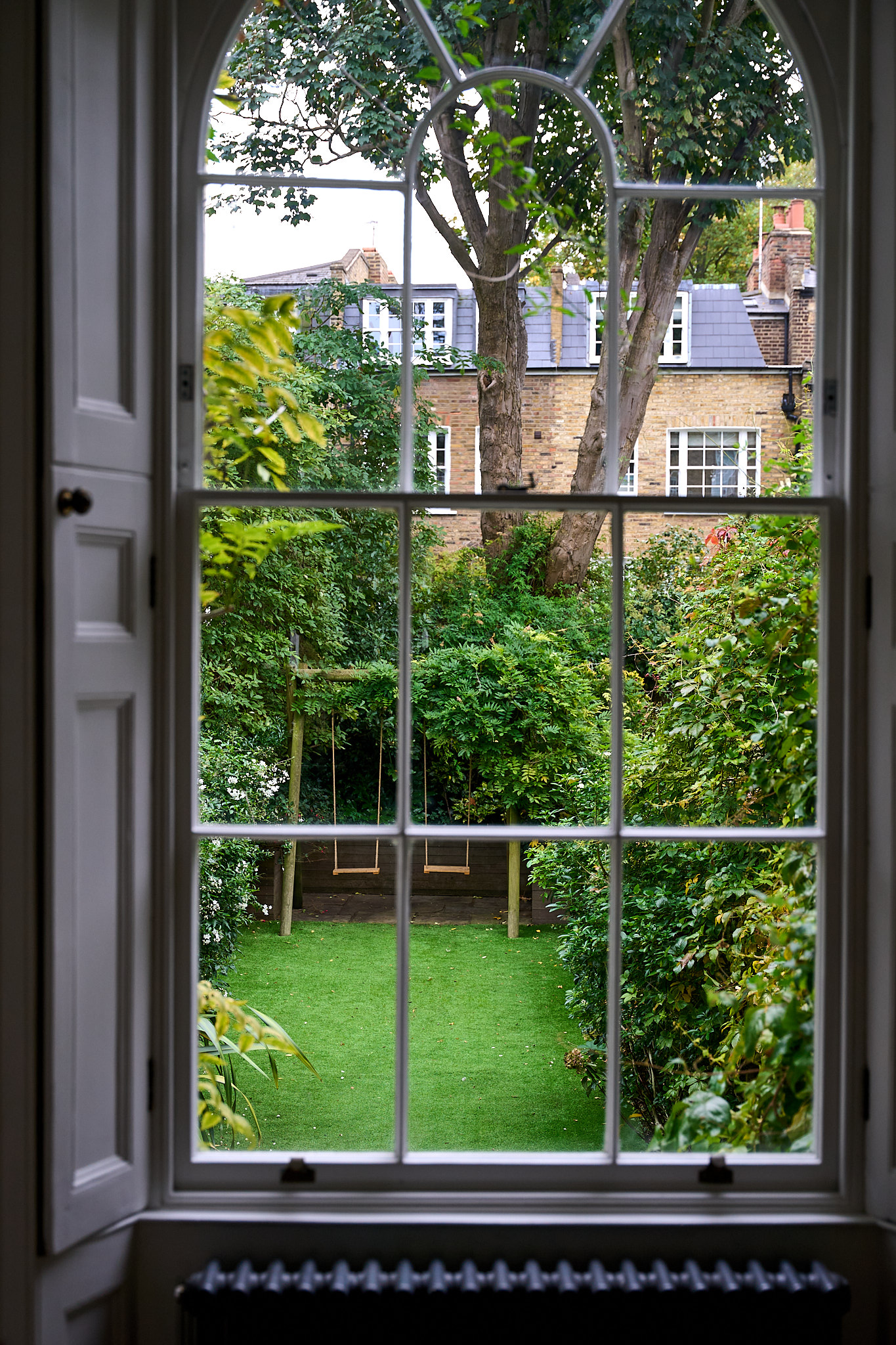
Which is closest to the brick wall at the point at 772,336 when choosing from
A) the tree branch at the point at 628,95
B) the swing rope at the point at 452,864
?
the tree branch at the point at 628,95

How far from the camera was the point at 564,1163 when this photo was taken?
1467 millimetres

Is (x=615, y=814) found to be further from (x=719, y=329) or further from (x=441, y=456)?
(x=441, y=456)

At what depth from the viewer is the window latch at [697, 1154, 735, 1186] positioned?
1.47 meters

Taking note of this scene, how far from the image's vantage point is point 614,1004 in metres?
1.45

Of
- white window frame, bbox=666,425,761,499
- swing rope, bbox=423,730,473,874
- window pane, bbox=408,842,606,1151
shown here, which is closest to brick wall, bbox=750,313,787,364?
white window frame, bbox=666,425,761,499

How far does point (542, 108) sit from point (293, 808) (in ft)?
15.1

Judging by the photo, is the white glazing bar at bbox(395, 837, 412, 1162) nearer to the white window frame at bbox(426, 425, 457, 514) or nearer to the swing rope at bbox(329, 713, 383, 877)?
the white window frame at bbox(426, 425, 457, 514)

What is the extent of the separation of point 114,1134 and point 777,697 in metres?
2.30

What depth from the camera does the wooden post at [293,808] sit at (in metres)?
5.75

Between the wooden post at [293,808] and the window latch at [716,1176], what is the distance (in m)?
4.18

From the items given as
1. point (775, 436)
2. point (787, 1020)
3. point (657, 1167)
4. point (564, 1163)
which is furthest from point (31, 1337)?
point (775, 436)

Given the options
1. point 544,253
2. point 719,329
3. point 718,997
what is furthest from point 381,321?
point 718,997

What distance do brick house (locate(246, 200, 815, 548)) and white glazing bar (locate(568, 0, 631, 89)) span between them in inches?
13.2

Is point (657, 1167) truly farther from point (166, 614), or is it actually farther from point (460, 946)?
point (460, 946)
